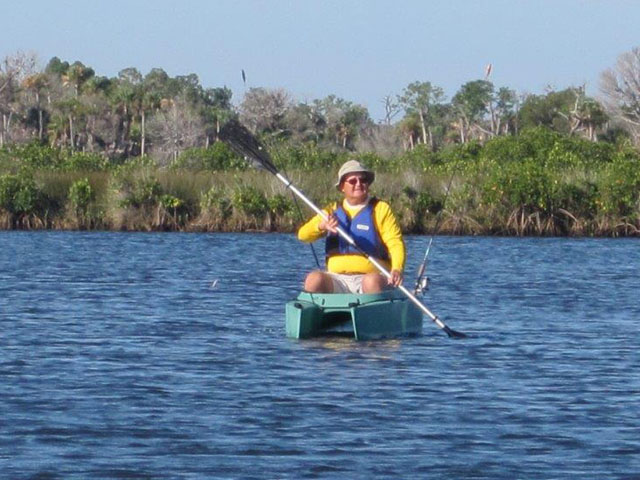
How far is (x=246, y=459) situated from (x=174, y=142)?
77.4 meters

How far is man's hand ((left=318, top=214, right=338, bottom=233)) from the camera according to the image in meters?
17.0

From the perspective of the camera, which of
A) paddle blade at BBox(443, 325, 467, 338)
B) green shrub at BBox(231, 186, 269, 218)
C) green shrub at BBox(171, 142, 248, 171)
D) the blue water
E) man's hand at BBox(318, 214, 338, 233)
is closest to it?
the blue water

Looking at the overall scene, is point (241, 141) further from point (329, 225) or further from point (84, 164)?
point (84, 164)

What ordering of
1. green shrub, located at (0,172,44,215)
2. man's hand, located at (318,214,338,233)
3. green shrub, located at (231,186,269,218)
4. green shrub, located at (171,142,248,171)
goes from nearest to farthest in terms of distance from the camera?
man's hand, located at (318,214,338,233), green shrub, located at (231,186,269,218), green shrub, located at (0,172,44,215), green shrub, located at (171,142,248,171)

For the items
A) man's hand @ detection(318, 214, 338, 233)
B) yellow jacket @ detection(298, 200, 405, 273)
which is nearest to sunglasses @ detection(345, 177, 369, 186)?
yellow jacket @ detection(298, 200, 405, 273)

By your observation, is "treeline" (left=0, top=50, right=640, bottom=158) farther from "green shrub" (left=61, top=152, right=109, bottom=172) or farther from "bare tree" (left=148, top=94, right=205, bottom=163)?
"green shrub" (left=61, top=152, right=109, bottom=172)

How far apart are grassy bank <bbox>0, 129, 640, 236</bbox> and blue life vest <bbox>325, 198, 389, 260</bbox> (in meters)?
29.7

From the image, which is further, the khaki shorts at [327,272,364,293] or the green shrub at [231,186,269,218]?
the green shrub at [231,186,269,218]

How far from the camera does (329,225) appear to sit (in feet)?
55.8

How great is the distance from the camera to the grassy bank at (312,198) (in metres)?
48.9

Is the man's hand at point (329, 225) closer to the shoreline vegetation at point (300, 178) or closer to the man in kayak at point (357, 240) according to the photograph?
the man in kayak at point (357, 240)

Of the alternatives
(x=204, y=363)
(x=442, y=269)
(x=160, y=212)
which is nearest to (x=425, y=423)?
(x=204, y=363)

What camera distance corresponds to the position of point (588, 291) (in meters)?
27.5

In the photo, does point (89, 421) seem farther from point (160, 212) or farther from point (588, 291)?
point (160, 212)
